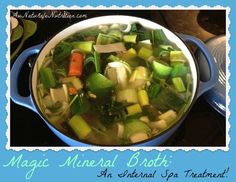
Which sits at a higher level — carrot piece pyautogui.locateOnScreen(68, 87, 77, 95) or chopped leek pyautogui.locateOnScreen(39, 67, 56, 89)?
chopped leek pyautogui.locateOnScreen(39, 67, 56, 89)

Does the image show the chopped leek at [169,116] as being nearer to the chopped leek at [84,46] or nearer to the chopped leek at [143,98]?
the chopped leek at [143,98]

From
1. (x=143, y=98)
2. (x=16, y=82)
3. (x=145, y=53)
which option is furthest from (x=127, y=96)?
(x=16, y=82)

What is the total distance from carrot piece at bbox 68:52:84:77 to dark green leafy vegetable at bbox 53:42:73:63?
2cm

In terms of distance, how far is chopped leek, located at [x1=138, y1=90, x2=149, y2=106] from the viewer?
91cm

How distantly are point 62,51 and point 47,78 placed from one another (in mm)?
87

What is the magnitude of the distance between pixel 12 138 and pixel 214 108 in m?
0.47

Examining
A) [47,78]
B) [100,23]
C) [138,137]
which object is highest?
[100,23]

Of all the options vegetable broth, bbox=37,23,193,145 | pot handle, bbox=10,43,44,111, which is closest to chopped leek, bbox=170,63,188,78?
vegetable broth, bbox=37,23,193,145

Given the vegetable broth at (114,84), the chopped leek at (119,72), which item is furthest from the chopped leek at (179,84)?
the chopped leek at (119,72)

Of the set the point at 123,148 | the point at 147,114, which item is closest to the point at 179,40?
the point at 147,114

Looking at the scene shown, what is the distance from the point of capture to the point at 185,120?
3.05 ft

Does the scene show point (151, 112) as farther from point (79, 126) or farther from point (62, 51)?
point (62, 51)

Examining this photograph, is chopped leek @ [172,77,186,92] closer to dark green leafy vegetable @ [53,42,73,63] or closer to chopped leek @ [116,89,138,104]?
chopped leek @ [116,89,138,104]

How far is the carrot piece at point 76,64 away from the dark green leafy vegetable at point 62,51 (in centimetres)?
2
